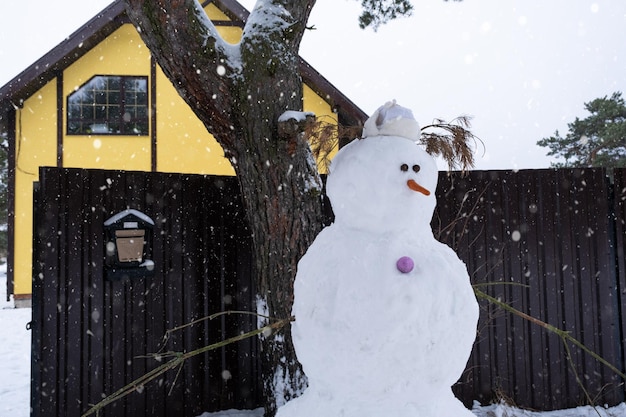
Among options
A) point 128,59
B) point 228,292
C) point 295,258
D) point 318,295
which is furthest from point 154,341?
point 128,59

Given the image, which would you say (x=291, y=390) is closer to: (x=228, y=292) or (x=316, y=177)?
(x=228, y=292)

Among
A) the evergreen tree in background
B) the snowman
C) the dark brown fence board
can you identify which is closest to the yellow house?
the dark brown fence board

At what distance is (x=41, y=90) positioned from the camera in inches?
369

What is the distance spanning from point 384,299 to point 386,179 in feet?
1.59

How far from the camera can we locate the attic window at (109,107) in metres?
9.43

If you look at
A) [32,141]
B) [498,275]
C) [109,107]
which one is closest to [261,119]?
[498,275]

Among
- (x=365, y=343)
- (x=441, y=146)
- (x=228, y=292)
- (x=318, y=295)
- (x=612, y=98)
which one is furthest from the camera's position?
(x=612, y=98)

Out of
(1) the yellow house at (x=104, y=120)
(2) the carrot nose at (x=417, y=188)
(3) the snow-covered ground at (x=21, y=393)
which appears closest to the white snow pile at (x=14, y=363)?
(3) the snow-covered ground at (x=21, y=393)

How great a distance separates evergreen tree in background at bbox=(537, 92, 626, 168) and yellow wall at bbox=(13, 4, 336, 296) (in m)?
9.26

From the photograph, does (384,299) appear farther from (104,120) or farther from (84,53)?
(84,53)

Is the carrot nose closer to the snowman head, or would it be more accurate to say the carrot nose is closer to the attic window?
the snowman head

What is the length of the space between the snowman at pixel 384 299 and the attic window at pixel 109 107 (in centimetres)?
835

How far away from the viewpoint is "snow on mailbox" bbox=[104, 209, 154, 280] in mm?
3689

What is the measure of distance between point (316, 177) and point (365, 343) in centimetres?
188
